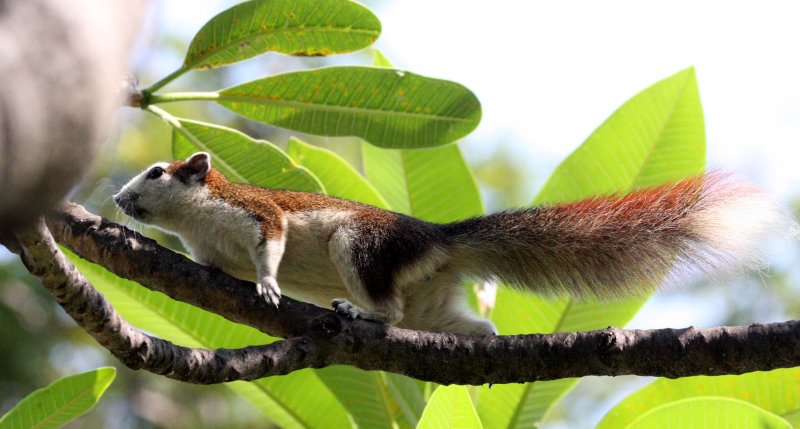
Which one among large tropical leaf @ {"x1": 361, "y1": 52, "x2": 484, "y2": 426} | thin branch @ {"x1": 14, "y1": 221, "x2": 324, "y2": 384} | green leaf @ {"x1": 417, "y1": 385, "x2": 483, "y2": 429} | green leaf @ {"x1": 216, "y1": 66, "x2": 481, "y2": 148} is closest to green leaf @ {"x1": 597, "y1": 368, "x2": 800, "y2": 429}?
green leaf @ {"x1": 417, "y1": 385, "x2": 483, "y2": 429}

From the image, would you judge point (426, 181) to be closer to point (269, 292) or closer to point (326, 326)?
point (269, 292)

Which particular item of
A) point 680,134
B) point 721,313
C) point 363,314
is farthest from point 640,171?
point 721,313

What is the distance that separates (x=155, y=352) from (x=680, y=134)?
2.41 metres

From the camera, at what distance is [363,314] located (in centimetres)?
279

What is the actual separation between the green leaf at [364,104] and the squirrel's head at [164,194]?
477 millimetres

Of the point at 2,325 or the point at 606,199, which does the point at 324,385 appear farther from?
the point at 2,325

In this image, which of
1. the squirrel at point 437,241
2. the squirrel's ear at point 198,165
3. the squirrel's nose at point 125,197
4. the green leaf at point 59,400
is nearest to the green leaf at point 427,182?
the squirrel at point 437,241

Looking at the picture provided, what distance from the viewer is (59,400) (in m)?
2.47

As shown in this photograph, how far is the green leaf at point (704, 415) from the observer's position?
2.47m

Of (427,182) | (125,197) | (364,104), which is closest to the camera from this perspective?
(364,104)

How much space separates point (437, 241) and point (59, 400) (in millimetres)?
1332

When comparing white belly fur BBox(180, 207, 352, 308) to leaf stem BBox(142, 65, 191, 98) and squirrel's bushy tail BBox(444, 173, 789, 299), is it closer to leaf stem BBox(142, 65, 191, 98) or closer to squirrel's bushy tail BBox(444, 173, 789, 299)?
squirrel's bushy tail BBox(444, 173, 789, 299)

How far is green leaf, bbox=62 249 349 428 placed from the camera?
3.20 metres

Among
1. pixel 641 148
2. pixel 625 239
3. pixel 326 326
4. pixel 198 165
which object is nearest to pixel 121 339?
pixel 326 326
